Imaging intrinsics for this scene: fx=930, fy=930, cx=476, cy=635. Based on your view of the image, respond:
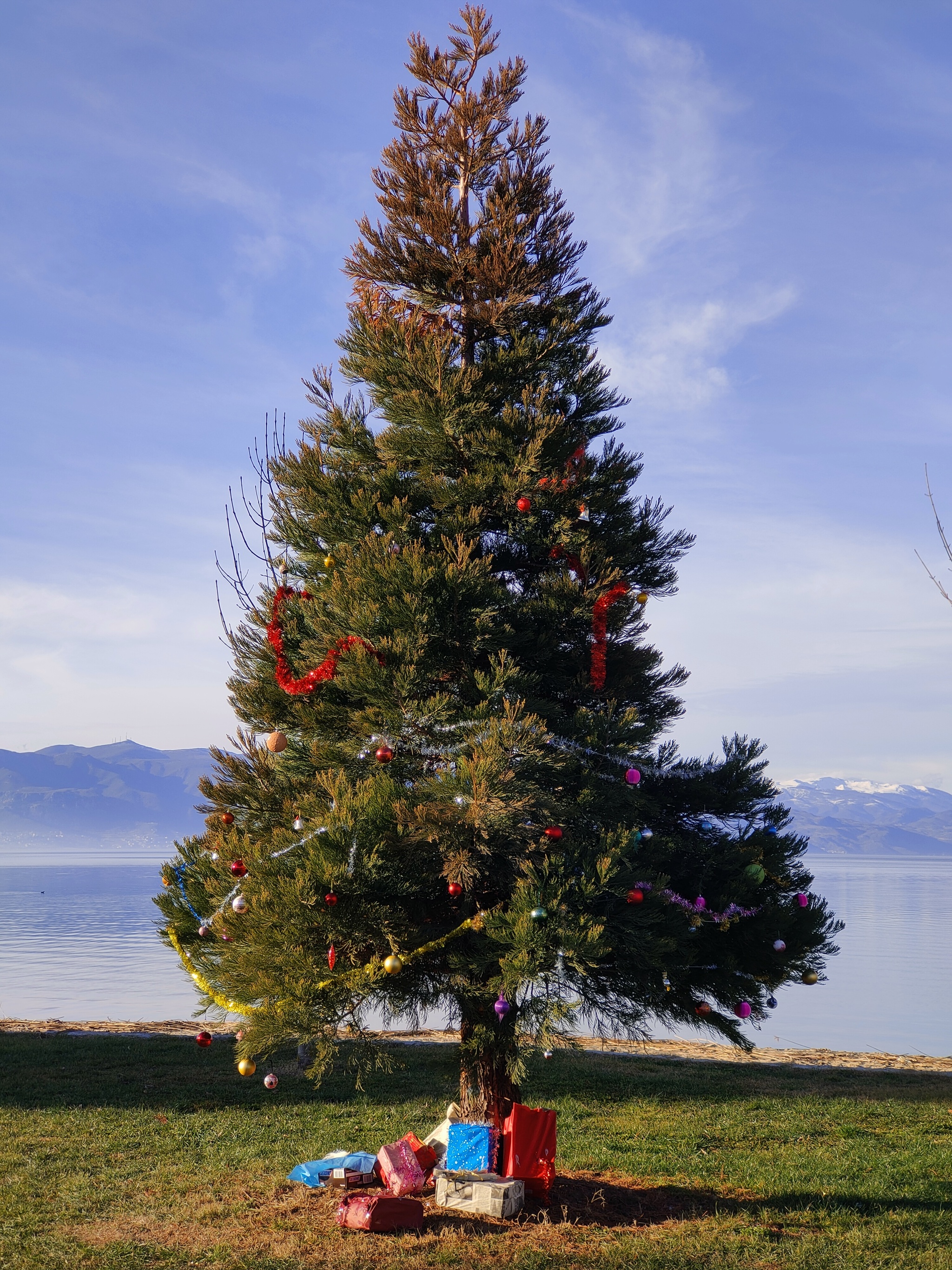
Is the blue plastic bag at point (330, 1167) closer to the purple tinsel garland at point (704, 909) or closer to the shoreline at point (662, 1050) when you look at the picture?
the purple tinsel garland at point (704, 909)

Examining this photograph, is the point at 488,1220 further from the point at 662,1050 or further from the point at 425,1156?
the point at 662,1050

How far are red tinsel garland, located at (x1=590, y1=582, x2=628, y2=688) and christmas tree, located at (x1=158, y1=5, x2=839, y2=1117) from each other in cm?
2

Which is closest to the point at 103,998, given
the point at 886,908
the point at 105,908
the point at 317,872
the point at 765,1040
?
the point at 765,1040

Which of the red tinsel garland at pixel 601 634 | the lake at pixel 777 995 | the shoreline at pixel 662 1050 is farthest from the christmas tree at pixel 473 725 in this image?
the shoreline at pixel 662 1050

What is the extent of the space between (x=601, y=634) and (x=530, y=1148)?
3.37 metres

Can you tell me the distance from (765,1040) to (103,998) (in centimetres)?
1381

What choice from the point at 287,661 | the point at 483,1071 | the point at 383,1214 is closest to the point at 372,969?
the point at 483,1071

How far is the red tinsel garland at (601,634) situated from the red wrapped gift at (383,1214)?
3410 mm

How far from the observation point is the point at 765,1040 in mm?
18047

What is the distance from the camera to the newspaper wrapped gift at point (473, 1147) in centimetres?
600

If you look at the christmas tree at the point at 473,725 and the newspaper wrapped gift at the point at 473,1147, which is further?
the newspaper wrapped gift at the point at 473,1147

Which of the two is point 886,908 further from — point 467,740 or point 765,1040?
point 467,740

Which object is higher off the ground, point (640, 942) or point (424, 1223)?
point (640, 942)

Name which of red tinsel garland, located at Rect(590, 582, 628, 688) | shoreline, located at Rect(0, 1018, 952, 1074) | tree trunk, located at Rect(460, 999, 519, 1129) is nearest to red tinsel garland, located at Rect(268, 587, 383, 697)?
red tinsel garland, located at Rect(590, 582, 628, 688)
